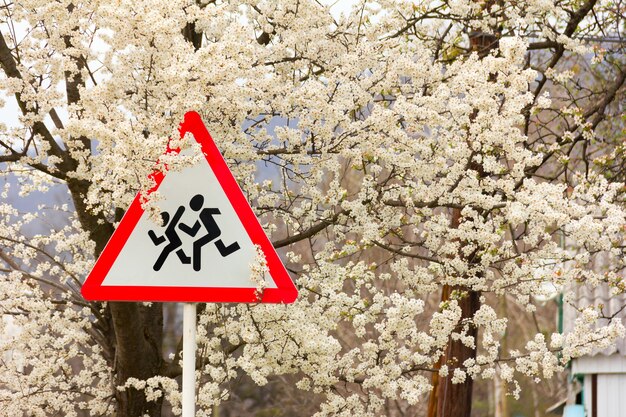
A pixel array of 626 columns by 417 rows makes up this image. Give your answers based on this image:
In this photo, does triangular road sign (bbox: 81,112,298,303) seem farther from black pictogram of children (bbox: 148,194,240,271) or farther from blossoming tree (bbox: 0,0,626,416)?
blossoming tree (bbox: 0,0,626,416)

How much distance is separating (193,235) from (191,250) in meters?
0.07

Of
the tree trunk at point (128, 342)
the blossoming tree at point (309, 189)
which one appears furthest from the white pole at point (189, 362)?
the tree trunk at point (128, 342)

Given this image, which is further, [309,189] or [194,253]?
[309,189]

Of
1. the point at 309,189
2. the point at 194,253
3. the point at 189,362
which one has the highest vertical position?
the point at 309,189

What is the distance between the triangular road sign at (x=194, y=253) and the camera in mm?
4457

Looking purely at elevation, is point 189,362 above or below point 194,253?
below

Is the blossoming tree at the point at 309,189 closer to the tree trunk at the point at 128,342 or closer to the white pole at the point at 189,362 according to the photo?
the tree trunk at the point at 128,342

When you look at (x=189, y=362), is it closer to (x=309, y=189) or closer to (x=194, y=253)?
(x=194, y=253)

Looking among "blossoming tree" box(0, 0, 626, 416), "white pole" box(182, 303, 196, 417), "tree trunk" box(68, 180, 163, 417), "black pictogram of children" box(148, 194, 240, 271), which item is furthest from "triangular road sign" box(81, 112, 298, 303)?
"tree trunk" box(68, 180, 163, 417)

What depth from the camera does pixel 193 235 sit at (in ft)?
14.8

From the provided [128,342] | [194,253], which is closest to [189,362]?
[194,253]

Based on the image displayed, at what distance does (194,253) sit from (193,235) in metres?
0.08

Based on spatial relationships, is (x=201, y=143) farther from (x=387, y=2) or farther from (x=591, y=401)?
(x=591, y=401)

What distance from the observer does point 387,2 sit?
854cm
